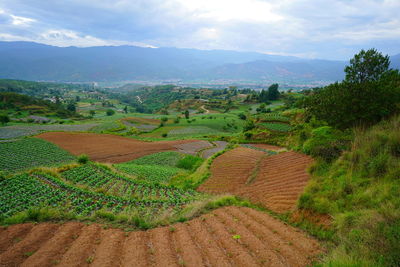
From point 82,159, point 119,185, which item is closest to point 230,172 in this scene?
point 119,185

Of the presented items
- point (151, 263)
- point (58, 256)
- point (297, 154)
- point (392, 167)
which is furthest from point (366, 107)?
point (58, 256)

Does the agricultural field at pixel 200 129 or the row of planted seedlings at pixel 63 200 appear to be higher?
the row of planted seedlings at pixel 63 200

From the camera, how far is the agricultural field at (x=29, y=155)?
1012 inches

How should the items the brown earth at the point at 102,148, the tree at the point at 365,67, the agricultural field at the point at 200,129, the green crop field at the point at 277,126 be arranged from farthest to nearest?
the agricultural field at the point at 200,129 < the green crop field at the point at 277,126 < the brown earth at the point at 102,148 < the tree at the point at 365,67

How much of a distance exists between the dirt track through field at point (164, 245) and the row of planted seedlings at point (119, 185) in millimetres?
5394

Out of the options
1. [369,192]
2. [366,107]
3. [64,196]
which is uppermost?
[366,107]

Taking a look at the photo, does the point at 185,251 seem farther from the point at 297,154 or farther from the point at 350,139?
the point at 297,154

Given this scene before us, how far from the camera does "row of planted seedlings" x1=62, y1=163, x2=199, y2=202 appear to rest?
50.3ft

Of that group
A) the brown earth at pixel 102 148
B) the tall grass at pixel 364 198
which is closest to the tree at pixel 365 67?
the tall grass at pixel 364 198

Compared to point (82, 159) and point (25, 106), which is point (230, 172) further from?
point (25, 106)

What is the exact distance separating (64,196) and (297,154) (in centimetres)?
1598

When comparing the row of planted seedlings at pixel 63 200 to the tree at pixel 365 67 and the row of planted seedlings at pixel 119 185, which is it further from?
the tree at pixel 365 67

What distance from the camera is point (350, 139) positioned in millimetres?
12672

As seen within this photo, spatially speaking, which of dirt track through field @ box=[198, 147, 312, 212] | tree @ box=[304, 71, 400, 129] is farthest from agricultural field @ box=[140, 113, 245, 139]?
tree @ box=[304, 71, 400, 129]
